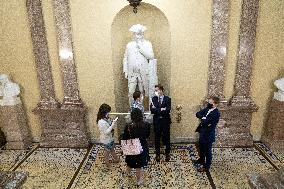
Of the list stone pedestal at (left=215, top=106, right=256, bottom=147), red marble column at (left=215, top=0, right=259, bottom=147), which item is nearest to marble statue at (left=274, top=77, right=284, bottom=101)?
red marble column at (left=215, top=0, right=259, bottom=147)

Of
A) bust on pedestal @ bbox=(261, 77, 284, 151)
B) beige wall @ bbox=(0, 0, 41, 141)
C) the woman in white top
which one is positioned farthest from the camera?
bust on pedestal @ bbox=(261, 77, 284, 151)

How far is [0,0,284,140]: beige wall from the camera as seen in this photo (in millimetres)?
5953

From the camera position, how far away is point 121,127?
7055 millimetres

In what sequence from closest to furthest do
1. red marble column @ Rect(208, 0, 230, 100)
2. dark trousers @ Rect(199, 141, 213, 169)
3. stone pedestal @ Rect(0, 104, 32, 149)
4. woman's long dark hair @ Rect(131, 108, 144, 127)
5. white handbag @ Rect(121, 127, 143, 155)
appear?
woman's long dark hair @ Rect(131, 108, 144, 127)
white handbag @ Rect(121, 127, 143, 155)
dark trousers @ Rect(199, 141, 213, 169)
red marble column @ Rect(208, 0, 230, 100)
stone pedestal @ Rect(0, 104, 32, 149)

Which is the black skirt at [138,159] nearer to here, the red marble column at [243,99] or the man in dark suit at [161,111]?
the man in dark suit at [161,111]

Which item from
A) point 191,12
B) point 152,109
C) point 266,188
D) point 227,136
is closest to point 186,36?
point 191,12

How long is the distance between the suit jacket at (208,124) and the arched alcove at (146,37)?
1616mm

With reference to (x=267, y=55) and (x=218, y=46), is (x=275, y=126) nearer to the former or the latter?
(x=267, y=55)

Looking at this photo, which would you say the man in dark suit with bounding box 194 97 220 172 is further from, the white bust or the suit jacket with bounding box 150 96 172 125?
the white bust

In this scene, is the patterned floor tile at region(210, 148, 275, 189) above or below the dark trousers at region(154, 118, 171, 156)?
below

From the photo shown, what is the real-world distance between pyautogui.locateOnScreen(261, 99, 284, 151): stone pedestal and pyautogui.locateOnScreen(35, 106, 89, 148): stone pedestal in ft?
13.4

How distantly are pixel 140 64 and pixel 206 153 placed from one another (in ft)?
7.28

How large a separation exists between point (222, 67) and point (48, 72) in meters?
3.73

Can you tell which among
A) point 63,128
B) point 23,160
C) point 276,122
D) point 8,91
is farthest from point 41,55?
point 276,122
